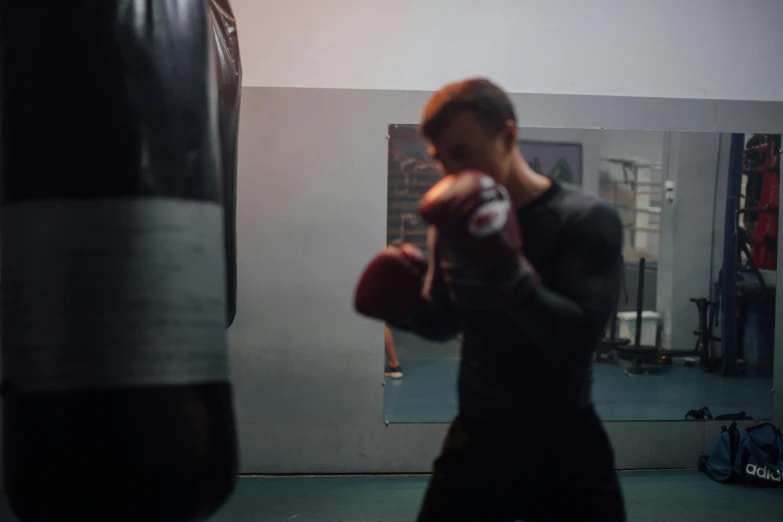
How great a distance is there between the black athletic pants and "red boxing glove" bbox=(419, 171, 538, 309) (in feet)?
0.99

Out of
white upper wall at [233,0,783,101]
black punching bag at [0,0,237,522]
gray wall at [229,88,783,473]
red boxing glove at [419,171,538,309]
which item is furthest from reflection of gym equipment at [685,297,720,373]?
black punching bag at [0,0,237,522]

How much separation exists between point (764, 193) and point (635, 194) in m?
0.72

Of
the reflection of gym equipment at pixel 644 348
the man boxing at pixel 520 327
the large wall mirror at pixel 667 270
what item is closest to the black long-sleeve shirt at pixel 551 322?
the man boxing at pixel 520 327

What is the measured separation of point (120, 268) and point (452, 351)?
8.06ft

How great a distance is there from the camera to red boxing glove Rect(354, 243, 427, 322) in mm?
1545

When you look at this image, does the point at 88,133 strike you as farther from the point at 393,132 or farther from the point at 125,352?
the point at 393,132

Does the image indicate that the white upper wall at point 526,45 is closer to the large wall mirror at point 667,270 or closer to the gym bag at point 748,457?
the large wall mirror at point 667,270

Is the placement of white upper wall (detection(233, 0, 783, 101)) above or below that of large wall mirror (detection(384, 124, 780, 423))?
above

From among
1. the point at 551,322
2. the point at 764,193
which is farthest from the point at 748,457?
the point at 551,322

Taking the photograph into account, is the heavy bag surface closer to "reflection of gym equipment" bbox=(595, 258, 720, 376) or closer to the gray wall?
the gray wall

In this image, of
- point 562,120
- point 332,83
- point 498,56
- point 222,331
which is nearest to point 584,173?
point 562,120

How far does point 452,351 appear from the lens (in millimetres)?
3529

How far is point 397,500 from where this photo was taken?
10.4 ft

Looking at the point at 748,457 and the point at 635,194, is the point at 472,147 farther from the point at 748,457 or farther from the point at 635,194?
the point at 748,457
